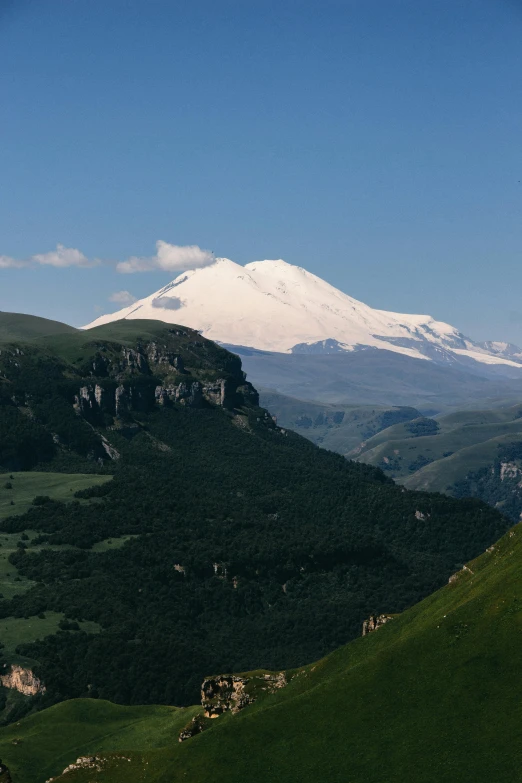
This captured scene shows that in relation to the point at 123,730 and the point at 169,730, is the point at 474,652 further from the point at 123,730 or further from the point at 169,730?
the point at 123,730

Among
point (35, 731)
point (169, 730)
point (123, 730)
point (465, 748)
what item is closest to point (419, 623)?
point (465, 748)

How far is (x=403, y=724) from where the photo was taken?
8819 cm

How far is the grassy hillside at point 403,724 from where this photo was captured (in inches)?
3250

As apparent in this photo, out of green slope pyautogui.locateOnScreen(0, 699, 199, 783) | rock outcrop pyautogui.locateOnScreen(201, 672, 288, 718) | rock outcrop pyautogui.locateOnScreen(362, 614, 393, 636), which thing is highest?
rock outcrop pyautogui.locateOnScreen(362, 614, 393, 636)

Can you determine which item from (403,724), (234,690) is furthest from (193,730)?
(403,724)

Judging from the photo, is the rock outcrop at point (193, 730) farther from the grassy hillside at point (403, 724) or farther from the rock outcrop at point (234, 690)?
the grassy hillside at point (403, 724)

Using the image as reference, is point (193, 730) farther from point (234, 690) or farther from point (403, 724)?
point (403, 724)

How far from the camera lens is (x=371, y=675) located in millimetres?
97562

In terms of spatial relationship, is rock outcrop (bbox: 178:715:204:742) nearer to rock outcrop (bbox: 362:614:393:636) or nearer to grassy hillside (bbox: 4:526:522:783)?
grassy hillside (bbox: 4:526:522:783)

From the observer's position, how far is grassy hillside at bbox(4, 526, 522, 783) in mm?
82562

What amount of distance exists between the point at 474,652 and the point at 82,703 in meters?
108

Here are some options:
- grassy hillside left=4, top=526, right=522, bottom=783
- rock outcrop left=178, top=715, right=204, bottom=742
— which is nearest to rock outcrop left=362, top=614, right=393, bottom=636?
grassy hillside left=4, top=526, right=522, bottom=783

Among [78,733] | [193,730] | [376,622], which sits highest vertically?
[376,622]

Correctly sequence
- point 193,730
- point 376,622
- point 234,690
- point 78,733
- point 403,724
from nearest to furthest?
1. point 403,724
2. point 193,730
3. point 234,690
4. point 376,622
5. point 78,733
